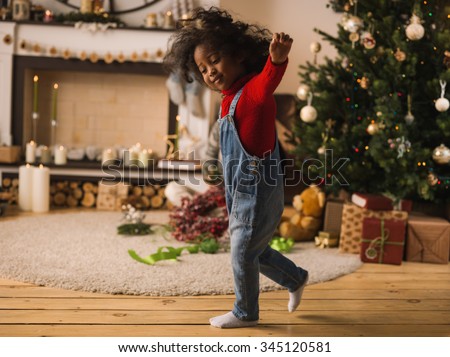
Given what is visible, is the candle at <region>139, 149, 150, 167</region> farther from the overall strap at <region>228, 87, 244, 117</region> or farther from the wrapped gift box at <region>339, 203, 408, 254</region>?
the overall strap at <region>228, 87, 244, 117</region>

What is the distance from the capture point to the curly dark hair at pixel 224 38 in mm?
2025

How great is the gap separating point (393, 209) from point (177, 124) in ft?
6.23

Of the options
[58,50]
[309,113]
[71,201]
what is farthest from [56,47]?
[309,113]

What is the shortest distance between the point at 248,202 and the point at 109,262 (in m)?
1.17

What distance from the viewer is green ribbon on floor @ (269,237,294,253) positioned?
338 centimetres

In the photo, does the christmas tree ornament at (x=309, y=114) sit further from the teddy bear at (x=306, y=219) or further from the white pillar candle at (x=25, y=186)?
the white pillar candle at (x=25, y=186)

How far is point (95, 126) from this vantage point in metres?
4.93

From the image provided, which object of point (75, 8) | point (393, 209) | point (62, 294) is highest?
point (75, 8)

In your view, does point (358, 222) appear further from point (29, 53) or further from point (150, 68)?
point (29, 53)

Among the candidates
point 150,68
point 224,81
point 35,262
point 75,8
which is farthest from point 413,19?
point 75,8

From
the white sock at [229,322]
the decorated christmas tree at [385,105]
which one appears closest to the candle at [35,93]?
the decorated christmas tree at [385,105]

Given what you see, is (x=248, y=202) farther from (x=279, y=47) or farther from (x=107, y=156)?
(x=107, y=156)

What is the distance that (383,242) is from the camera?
3219mm

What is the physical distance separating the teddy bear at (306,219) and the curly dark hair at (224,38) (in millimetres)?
1676
